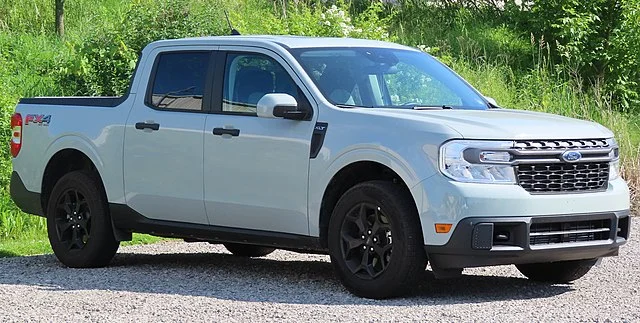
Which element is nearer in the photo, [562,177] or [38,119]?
[562,177]

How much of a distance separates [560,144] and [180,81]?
122 inches

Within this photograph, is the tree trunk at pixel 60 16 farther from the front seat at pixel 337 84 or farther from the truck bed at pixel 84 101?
the front seat at pixel 337 84

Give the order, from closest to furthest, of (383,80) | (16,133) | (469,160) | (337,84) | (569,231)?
(469,160), (569,231), (337,84), (383,80), (16,133)

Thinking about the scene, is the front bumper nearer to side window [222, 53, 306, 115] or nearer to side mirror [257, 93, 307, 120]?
side mirror [257, 93, 307, 120]

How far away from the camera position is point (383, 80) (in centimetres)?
922

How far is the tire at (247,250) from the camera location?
37.0 ft

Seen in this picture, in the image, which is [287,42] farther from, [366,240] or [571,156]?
[571,156]

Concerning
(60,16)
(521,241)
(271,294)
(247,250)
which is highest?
(521,241)

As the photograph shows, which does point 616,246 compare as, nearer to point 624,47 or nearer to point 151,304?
point 151,304

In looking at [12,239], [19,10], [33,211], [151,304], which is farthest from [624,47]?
[151,304]

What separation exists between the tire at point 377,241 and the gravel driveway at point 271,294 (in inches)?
5.4

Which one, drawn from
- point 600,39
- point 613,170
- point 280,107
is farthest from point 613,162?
point 600,39

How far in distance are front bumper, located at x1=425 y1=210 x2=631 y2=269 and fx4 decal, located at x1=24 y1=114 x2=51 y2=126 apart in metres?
4.03

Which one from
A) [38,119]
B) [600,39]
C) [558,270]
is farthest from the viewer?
[600,39]
